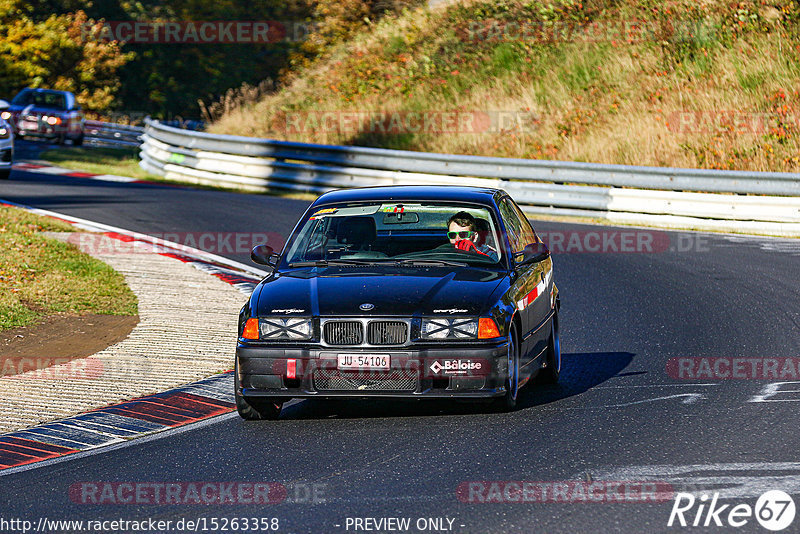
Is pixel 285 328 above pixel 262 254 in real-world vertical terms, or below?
below

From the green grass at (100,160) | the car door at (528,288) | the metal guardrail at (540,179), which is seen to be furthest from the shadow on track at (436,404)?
the green grass at (100,160)

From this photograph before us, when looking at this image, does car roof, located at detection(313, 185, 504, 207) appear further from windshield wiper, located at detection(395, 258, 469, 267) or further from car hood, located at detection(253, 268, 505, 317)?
car hood, located at detection(253, 268, 505, 317)

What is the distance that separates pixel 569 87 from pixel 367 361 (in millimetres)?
23368

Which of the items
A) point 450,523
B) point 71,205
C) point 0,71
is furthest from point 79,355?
point 0,71

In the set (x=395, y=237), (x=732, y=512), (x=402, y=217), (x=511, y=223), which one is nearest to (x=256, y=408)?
(x=395, y=237)

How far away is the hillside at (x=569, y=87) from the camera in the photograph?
25750 mm

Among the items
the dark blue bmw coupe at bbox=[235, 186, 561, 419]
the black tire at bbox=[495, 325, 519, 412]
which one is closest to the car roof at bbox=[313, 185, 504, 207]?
the dark blue bmw coupe at bbox=[235, 186, 561, 419]

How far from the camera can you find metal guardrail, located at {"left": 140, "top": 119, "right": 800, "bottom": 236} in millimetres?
19750

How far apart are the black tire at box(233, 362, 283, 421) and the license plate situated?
687 millimetres

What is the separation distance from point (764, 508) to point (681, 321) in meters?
6.41

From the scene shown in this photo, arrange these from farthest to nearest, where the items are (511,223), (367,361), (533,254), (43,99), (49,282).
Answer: (43,99), (49,282), (511,223), (533,254), (367,361)

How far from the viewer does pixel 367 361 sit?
25.6ft

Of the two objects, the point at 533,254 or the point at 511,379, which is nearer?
the point at 511,379

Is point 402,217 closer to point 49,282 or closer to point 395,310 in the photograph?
point 395,310
